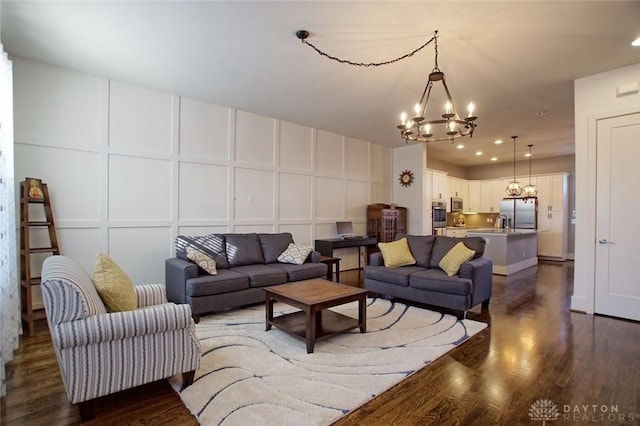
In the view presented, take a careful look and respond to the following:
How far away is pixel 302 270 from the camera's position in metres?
4.40

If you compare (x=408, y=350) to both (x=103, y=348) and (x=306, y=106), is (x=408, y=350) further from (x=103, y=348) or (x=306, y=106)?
(x=306, y=106)

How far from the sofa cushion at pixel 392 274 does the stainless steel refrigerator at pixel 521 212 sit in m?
6.34

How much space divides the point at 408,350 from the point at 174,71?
390cm

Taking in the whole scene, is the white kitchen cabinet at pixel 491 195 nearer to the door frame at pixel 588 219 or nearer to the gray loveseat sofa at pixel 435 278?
the door frame at pixel 588 219

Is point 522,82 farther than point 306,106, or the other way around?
point 306,106

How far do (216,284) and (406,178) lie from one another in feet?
17.3

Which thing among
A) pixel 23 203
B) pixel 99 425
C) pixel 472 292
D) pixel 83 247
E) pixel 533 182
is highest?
pixel 533 182

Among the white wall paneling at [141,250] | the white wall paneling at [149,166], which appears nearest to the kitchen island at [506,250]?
the white wall paneling at [149,166]

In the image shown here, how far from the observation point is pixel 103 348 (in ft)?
6.18

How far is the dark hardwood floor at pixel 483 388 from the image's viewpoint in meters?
1.90

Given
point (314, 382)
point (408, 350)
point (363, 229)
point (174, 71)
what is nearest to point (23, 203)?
point (174, 71)

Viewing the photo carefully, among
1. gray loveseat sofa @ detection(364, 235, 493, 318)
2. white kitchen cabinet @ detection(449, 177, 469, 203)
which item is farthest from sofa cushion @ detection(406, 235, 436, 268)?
white kitchen cabinet @ detection(449, 177, 469, 203)

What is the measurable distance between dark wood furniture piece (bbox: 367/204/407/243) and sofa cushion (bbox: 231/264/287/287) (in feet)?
10.8

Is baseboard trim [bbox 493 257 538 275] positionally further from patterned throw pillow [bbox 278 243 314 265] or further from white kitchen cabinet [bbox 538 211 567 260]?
patterned throw pillow [bbox 278 243 314 265]
